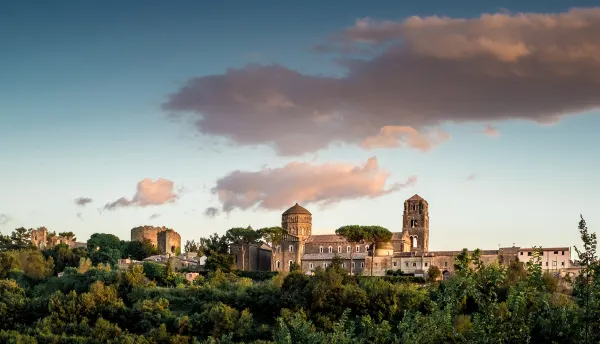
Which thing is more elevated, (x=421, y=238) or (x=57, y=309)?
(x=421, y=238)

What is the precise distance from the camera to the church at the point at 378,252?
59531mm

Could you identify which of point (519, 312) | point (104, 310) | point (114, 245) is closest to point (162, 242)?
point (114, 245)

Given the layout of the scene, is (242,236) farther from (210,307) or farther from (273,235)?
(210,307)

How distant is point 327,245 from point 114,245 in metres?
20.1

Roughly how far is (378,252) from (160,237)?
83.3ft

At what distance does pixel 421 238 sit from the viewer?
69.8m

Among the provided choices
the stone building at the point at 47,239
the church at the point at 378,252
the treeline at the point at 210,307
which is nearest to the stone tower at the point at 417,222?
the church at the point at 378,252

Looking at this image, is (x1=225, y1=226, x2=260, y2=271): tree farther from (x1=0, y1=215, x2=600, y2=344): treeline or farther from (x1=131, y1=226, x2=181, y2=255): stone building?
(x1=131, y1=226, x2=181, y2=255): stone building

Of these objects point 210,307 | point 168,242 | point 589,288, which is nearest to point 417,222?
point 168,242

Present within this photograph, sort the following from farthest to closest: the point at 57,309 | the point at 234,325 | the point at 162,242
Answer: the point at 162,242 → the point at 57,309 → the point at 234,325

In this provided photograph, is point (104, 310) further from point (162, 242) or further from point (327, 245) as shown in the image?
point (162, 242)

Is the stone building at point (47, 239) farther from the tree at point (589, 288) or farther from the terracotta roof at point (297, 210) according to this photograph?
the tree at point (589, 288)

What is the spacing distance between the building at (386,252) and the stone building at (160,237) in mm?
13050

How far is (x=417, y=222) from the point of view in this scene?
70.4m
